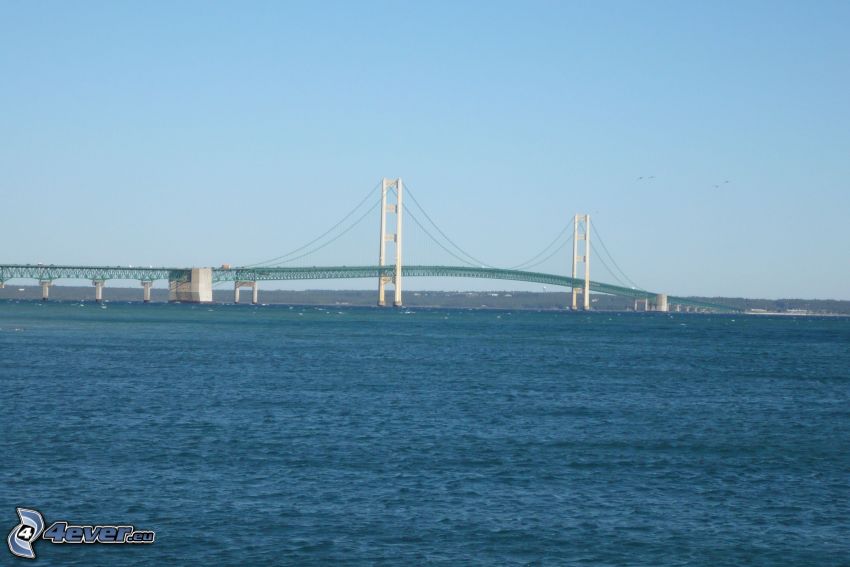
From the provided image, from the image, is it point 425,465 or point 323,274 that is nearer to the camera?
point 425,465

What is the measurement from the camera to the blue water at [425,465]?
14156 millimetres

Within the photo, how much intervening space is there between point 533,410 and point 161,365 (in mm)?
18001

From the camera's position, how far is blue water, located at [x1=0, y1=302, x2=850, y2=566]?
14156 millimetres

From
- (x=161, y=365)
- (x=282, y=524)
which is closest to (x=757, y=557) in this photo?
(x=282, y=524)
